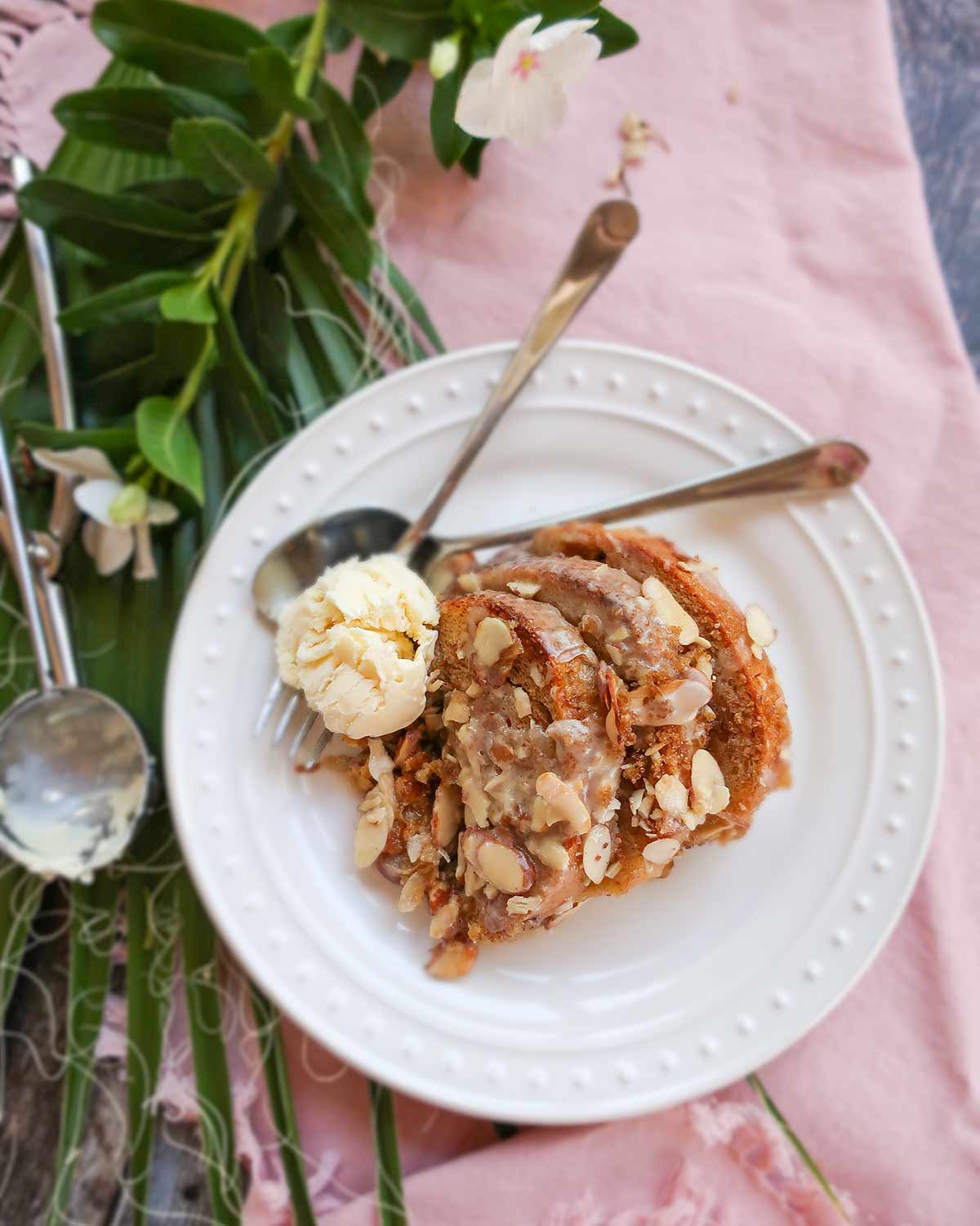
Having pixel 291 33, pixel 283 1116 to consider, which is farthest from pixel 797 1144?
pixel 291 33

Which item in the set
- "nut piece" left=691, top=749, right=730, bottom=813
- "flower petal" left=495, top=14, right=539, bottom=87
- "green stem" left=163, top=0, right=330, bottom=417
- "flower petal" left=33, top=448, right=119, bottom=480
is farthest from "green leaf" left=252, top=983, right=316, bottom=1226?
"flower petal" left=495, top=14, right=539, bottom=87

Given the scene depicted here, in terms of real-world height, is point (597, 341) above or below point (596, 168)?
below

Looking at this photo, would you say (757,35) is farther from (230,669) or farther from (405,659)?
(230,669)

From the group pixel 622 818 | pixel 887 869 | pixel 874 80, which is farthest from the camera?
pixel 874 80

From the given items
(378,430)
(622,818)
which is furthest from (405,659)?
(378,430)

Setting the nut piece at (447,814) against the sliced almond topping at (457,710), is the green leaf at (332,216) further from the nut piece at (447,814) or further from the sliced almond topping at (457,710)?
the nut piece at (447,814)

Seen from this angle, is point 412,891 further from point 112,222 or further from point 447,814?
point 112,222
